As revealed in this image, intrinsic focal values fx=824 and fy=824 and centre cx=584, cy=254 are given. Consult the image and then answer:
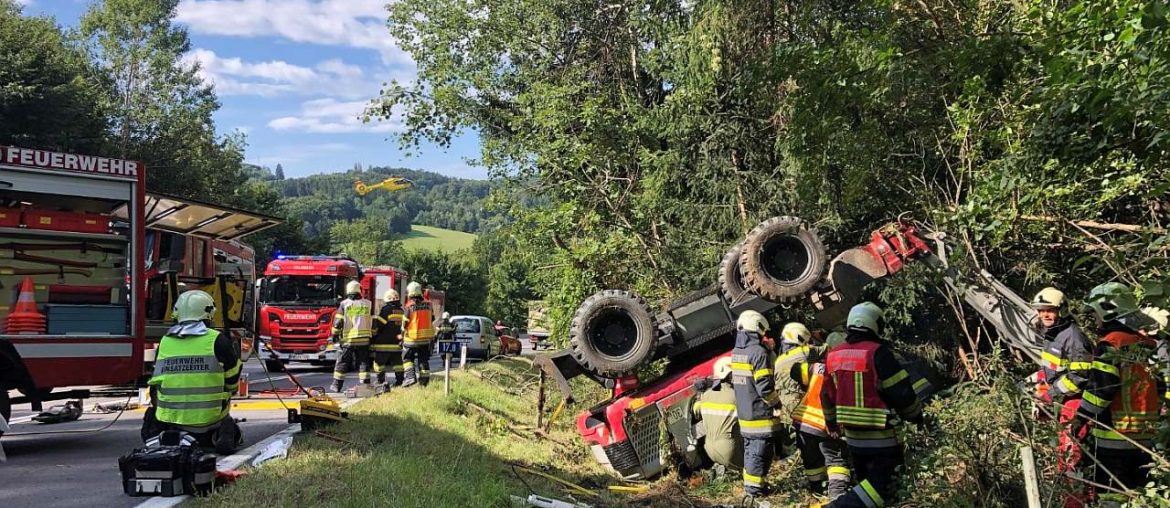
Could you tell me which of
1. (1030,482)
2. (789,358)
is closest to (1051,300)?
(789,358)

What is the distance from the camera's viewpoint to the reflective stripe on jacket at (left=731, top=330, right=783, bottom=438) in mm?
6621

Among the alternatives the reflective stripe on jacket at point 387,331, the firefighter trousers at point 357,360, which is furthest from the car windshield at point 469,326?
the reflective stripe on jacket at point 387,331

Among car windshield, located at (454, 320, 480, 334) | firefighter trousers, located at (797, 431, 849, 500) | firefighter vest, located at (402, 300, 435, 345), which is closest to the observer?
firefighter trousers, located at (797, 431, 849, 500)

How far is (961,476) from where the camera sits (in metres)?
5.70

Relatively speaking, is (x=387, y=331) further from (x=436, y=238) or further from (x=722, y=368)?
(x=436, y=238)

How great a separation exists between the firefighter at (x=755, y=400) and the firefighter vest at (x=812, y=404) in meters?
0.28

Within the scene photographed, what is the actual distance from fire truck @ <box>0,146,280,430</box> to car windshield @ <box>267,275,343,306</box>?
9804mm

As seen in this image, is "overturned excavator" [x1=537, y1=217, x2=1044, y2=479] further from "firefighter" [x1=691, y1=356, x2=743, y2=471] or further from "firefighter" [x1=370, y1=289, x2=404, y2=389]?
"firefighter" [x1=370, y1=289, x2=404, y2=389]

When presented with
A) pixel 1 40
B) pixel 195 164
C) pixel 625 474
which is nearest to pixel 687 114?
pixel 625 474

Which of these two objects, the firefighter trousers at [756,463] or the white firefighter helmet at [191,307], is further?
the firefighter trousers at [756,463]

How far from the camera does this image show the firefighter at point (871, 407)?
5125 mm

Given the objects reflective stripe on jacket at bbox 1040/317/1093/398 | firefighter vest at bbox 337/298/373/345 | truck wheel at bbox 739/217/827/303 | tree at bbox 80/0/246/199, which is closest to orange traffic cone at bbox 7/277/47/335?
firefighter vest at bbox 337/298/373/345

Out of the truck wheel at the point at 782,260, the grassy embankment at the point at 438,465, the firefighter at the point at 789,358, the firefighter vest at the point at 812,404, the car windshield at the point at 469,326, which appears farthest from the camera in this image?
the car windshield at the point at 469,326

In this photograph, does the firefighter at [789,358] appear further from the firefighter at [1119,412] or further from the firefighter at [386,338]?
the firefighter at [386,338]
